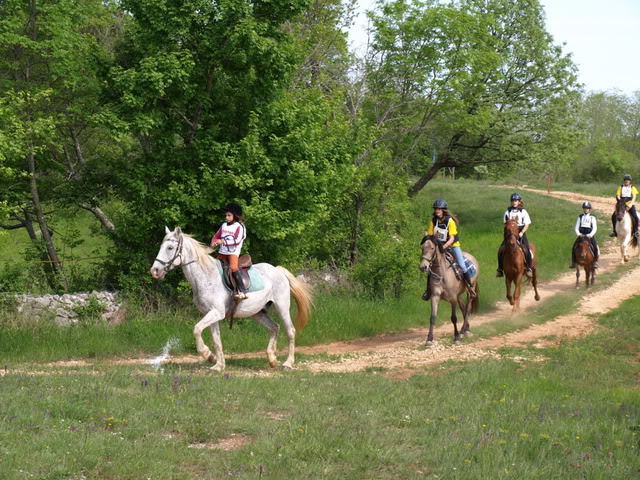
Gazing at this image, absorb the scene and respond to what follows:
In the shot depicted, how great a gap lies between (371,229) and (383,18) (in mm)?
10582

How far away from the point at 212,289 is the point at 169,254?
1.05m

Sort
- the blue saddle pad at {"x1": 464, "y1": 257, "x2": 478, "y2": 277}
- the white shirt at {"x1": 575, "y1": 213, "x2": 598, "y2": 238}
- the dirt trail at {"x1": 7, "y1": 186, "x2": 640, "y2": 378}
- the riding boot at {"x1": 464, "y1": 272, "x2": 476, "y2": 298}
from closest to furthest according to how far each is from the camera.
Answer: the dirt trail at {"x1": 7, "y1": 186, "x2": 640, "y2": 378}, the riding boot at {"x1": 464, "y1": 272, "x2": 476, "y2": 298}, the blue saddle pad at {"x1": 464, "y1": 257, "x2": 478, "y2": 277}, the white shirt at {"x1": 575, "y1": 213, "x2": 598, "y2": 238}

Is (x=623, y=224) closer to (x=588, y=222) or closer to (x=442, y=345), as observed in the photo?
(x=588, y=222)

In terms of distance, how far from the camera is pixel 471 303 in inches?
738

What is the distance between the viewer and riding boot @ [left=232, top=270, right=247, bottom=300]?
13.3m

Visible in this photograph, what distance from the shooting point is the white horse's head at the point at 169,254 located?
12.6m

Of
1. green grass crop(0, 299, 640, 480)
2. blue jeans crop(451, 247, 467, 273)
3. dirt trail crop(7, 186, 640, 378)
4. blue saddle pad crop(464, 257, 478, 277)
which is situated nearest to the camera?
green grass crop(0, 299, 640, 480)

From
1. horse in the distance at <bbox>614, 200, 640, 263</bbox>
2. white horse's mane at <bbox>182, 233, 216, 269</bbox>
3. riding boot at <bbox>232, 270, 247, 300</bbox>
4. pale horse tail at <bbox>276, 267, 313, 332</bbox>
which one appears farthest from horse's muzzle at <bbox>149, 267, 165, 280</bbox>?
horse in the distance at <bbox>614, 200, 640, 263</bbox>

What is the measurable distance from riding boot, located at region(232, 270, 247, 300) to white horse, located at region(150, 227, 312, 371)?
7.1 inches

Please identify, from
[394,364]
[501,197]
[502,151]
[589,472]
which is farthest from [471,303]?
[501,197]

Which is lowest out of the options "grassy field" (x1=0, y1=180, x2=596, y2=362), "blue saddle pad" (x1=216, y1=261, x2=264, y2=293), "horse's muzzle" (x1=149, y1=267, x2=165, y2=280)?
"grassy field" (x1=0, y1=180, x2=596, y2=362)

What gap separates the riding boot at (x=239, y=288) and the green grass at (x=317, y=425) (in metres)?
1.55

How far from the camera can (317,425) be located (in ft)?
28.6

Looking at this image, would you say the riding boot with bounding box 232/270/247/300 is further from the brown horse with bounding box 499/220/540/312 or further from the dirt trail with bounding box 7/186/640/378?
the brown horse with bounding box 499/220/540/312
